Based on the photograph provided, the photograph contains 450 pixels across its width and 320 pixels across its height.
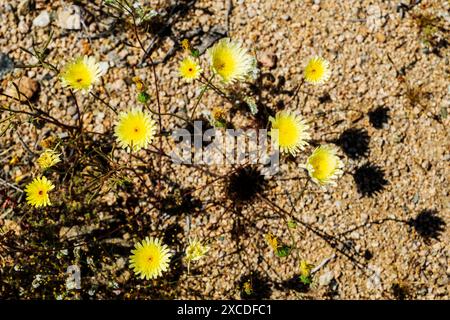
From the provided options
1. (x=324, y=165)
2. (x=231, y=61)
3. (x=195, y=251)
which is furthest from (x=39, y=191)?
(x=324, y=165)

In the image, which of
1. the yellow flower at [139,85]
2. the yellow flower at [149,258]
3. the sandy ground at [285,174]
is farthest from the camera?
the sandy ground at [285,174]

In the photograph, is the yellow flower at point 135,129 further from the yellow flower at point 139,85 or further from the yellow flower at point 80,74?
the yellow flower at point 80,74

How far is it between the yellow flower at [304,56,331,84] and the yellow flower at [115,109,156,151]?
3.76ft

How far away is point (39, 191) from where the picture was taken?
2.84 meters

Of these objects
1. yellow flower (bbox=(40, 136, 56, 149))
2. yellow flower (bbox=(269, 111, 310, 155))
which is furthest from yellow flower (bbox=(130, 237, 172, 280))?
yellow flower (bbox=(269, 111, 310, 155))

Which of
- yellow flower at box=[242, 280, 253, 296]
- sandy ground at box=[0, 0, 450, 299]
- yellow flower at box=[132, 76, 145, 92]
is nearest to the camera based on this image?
yellow flower at box=[132, 76, 145, 92]

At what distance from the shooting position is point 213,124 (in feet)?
10.6

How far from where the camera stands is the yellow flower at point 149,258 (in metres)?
2.81

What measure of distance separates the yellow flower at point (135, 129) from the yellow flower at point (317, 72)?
114cm

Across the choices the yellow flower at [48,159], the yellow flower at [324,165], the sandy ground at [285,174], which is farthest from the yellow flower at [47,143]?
the yellow flower at [324,165]

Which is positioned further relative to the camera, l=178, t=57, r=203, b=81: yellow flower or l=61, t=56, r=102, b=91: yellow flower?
l=178, t=57, r=203, b=81: yellow flower

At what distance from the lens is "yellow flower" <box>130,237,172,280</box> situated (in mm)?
2812

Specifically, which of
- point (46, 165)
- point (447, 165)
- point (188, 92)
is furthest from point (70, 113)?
point (447, 165)

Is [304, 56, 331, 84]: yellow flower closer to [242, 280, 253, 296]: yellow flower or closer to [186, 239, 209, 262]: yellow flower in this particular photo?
[186, 239, 209, 262]: yellow flower
